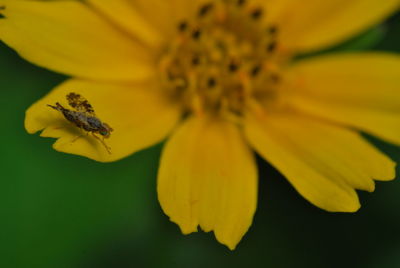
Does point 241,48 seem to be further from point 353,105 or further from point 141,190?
point 141,190

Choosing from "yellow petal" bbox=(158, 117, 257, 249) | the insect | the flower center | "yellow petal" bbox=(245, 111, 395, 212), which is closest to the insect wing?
the insect

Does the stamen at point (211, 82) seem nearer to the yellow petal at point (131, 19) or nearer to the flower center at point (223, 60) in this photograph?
the flower center at point (223, 60)

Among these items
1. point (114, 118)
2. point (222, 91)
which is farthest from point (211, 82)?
point (114, 118)

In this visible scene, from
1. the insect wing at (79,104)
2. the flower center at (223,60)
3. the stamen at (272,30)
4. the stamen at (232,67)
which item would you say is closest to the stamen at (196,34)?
the flower center at (223,60)

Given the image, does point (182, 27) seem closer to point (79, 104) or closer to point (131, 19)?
point (131, 19)

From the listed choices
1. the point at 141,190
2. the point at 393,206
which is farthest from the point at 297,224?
the point at 141,190

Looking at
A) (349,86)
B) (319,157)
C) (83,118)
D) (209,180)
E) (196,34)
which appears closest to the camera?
(83,118)
